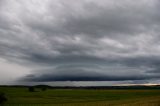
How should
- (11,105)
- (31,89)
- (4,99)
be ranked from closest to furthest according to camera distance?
(11,105), (4,99), (31,89)

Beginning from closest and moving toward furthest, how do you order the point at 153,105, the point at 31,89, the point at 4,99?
the point at 153,105 < the point at 4,99 < the point at 31,89

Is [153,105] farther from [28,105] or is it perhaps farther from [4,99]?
[4,99]

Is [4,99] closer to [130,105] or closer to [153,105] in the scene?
[130,105]

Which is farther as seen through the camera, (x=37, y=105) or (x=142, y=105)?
(x=37, y=105)

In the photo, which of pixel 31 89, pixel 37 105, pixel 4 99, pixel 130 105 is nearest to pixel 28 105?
pixel 37 105

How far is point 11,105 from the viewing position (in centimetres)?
5606

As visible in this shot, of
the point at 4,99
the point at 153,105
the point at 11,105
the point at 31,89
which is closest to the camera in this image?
the point at 153,105

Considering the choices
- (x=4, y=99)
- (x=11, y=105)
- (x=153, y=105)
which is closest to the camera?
(x=153, y=105)

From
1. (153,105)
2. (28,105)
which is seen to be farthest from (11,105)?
(153,105)

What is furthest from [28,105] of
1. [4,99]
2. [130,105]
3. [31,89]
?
[31,89]

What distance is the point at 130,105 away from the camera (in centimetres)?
5091

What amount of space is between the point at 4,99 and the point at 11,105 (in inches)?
203

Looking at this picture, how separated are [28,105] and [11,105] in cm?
351

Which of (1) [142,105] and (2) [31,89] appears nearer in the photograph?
(1) [142,105]
